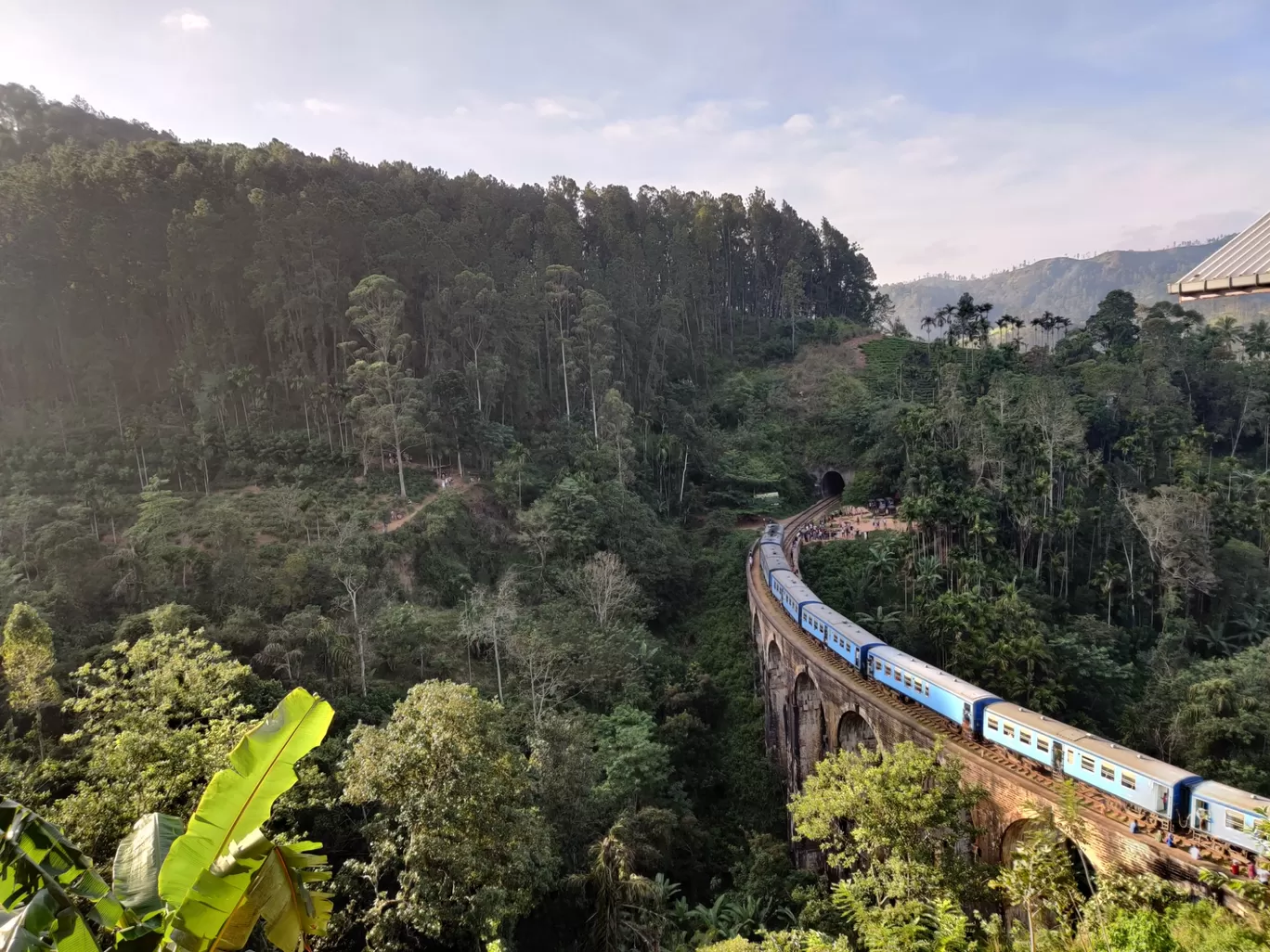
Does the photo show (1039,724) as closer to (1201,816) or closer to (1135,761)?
(1135,761)

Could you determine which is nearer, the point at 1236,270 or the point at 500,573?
the point at 1236,270

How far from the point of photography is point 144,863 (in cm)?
460

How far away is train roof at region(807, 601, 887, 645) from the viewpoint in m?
19.7

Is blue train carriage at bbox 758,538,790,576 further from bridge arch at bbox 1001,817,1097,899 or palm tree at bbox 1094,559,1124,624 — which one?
bridge arch at bbox 1001,817,1097,899

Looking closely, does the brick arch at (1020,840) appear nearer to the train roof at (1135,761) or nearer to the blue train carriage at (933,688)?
the train roof at (1135,761)

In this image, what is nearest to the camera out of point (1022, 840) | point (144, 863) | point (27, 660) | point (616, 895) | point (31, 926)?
point (31, 926)

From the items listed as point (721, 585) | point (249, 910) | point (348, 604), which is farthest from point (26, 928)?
point (721, 585)

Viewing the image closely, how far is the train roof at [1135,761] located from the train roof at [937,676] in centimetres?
241

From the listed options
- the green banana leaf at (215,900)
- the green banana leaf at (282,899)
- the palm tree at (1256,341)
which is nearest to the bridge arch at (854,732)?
the green banana leaf at (282,899)

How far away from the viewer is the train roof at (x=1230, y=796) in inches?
417

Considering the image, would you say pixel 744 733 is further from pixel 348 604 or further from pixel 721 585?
pixel 348 604

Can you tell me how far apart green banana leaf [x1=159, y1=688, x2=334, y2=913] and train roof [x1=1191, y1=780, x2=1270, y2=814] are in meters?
13.4

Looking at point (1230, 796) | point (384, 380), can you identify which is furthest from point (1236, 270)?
point (384, 380)

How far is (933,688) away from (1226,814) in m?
6.18
